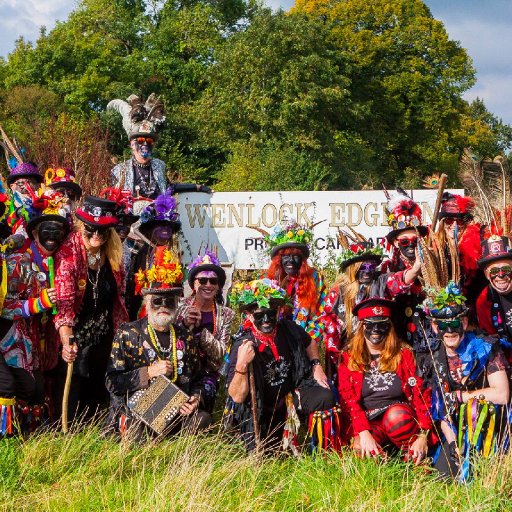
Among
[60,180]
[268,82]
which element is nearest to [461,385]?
[60,180]

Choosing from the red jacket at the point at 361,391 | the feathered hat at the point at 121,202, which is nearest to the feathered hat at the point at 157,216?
the feathered hat at the point at 121,202

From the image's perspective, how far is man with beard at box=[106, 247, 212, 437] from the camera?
5.74 m

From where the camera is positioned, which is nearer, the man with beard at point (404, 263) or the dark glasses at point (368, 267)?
the man with beard at point (404, 263)

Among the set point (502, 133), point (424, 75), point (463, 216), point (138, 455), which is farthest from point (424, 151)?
point (138, 455)

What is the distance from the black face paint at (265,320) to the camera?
5.77m

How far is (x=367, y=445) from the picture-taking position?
18.2 ft

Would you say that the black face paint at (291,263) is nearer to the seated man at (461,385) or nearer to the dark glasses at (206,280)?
the dark glasses at (206,280)

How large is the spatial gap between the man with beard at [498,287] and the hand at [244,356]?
1.68m

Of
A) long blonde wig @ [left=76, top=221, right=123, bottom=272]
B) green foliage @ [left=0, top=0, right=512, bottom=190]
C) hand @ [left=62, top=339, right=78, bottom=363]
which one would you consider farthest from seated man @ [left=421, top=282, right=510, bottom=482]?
green foliage @ [left=0, top=0, right=512, bottom=190]

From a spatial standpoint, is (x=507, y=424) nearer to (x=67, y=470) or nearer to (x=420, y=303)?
(x=420, y=303)

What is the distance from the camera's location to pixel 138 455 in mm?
5324

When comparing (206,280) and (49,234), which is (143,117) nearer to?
(206,280)

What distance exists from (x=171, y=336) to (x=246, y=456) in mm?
950

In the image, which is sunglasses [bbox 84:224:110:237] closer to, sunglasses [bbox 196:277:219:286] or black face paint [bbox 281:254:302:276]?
sunglasses [bbox 196:277:219:286]
